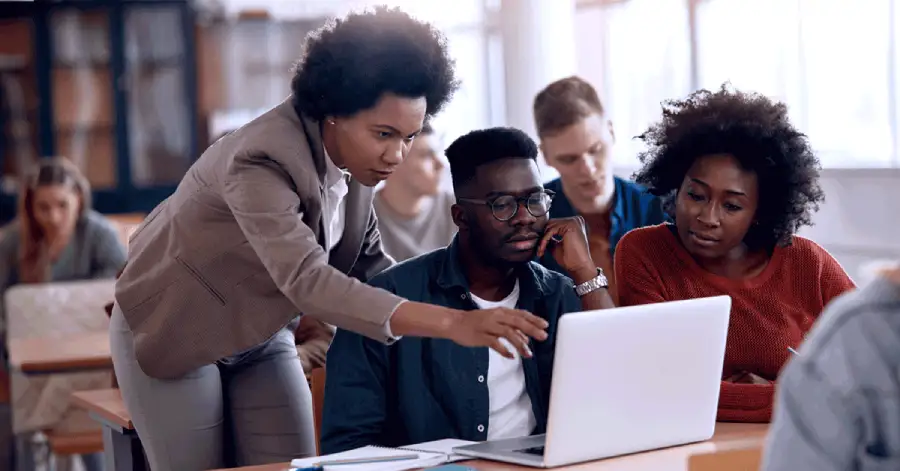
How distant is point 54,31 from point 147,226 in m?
6.12

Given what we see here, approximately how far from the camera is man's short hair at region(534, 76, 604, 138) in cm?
324

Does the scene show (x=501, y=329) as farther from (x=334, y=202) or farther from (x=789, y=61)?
(x=789, y=61)

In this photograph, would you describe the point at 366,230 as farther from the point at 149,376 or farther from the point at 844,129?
the point at 844,129

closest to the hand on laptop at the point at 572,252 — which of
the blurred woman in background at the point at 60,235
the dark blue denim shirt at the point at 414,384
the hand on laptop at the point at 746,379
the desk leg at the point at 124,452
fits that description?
the dark blue denim shirt at the point at 414,384

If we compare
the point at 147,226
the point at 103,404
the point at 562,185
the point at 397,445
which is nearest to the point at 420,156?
the point at 562,185

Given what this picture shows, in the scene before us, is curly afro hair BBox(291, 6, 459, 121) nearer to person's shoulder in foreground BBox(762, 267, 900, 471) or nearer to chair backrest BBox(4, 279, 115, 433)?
person's shoulder in foreground BBox(762, 267, 900, 471)

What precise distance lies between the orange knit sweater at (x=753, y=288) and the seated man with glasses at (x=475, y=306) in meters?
0.19

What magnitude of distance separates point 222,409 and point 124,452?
0.56m

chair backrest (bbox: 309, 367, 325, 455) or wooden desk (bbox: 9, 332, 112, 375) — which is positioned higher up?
chair backrest (bbox: 309, 367, 325, 455)

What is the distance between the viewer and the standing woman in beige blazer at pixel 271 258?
5.93 feet

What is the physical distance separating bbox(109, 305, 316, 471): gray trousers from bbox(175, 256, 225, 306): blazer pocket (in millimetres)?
171

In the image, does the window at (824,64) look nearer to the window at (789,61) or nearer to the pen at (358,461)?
the window at (789,61)

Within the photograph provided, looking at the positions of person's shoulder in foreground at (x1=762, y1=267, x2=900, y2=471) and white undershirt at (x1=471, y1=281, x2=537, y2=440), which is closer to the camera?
person's shoulder in foreground at (x1=762, y1=267, x2=900, y2=471)

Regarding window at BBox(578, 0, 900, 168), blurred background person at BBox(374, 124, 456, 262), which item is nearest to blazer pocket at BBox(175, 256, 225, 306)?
blurred background person at BBox(374, 124, 456, 262)
